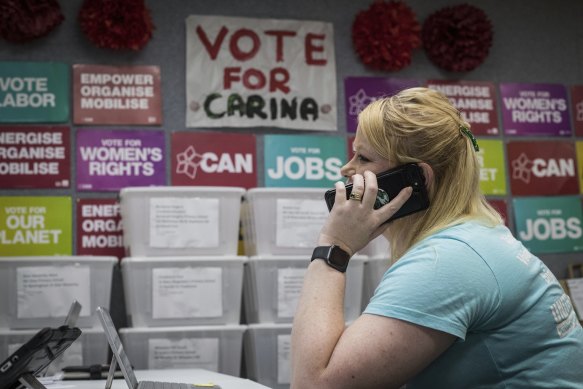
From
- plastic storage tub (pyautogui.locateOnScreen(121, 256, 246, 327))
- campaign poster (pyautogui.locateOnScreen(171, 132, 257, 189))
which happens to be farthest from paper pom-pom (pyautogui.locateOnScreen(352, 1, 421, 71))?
plastic storage tub (pyautogui.locateOnScreen(121, 256, 246, 327))

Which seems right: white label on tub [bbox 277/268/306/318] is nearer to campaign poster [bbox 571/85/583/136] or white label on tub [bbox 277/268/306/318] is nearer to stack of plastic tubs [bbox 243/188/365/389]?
stack of plastic tubs [bbox 243/188/365/389]

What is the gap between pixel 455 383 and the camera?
116 cm

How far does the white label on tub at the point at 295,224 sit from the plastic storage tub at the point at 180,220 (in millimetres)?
172

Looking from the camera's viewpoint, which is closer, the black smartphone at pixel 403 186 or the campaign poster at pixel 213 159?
the black smartphone at pixel 403 186

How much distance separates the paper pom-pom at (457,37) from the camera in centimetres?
355

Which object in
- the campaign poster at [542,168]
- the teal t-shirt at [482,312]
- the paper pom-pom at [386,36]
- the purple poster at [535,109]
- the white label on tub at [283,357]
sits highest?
the paper pom-pom at [386,36]

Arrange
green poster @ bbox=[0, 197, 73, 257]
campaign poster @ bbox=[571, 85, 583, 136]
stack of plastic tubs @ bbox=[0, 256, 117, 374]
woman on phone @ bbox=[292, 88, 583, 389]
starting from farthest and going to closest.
Result: campaign poster @ bbox=[571, 85, 583, 136]
green poster @ bbox=[0, 197, 73, 257]
stack of plastic tubs @ bbox=[0, 256, 117, 374]
woman on phone @ bbox=[292, 88, 583, 389]

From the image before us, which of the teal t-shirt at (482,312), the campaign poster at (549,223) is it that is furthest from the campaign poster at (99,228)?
the teal t-shirt at (482,312)

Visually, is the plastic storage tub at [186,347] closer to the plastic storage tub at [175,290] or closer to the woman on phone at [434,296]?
the plastic storage tub at [175,290]

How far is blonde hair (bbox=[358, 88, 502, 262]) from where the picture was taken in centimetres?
132

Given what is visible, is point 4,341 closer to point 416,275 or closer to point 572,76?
point 416,275

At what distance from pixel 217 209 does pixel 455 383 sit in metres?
1.89

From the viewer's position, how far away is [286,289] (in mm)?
2973

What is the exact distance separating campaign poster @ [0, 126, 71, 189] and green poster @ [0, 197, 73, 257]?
68 mm
